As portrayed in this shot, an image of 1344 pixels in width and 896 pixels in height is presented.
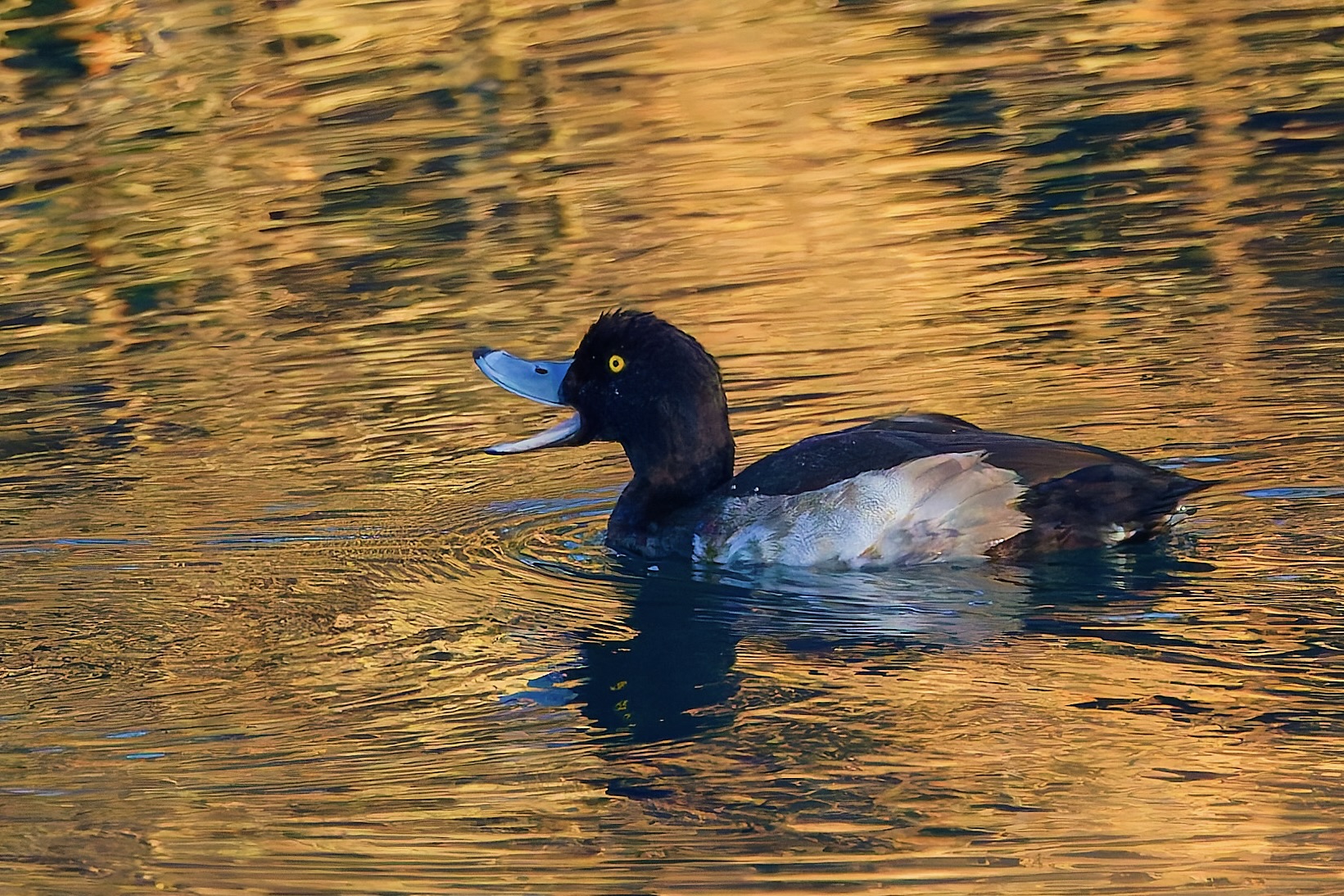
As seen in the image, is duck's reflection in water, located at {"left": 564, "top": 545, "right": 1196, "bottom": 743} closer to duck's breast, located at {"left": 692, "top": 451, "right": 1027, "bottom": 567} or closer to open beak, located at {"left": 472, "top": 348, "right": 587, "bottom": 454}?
duck's breast, located at {"left": 692, "top": 451, "right": 1027, "bottom": 567}

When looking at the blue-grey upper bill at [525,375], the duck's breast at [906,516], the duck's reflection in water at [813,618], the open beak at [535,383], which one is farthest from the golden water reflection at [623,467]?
the blue-grey upper bill at [525,375]

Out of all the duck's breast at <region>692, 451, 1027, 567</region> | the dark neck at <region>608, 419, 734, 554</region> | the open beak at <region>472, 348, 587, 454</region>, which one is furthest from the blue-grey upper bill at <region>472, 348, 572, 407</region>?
the duck's breast at <region>692, 451, 1027, 567</region>

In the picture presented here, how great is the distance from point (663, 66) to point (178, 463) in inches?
346

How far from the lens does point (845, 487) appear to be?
6.61 metres

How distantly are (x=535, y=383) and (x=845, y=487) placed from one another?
1416 millimetres

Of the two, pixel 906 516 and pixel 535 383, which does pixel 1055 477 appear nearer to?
pixel 906 516

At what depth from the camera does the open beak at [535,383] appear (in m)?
7.49

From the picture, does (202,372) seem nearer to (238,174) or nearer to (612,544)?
(612,544)

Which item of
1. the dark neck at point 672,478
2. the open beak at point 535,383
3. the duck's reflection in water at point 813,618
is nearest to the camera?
the duck's reflection in water at point 813,618

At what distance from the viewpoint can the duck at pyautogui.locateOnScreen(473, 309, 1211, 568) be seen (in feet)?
21.4

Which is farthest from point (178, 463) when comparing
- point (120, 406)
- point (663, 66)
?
point (663, 66)

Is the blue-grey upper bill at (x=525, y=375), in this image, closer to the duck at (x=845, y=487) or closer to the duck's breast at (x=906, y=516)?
the duck at (x=845, y=487)

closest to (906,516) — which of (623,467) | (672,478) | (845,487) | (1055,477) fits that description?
(845,487)

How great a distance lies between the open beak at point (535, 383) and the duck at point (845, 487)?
9.3 inches
